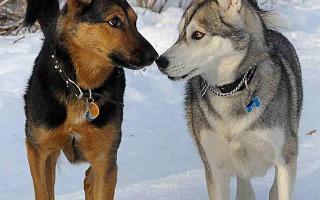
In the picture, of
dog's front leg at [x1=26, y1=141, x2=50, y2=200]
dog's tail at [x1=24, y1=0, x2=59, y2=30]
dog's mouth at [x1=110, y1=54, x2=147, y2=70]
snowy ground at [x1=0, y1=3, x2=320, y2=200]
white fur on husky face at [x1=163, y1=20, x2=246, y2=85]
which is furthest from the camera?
snowy ground at [x1=0, y1=3, x2=320, y2=200]

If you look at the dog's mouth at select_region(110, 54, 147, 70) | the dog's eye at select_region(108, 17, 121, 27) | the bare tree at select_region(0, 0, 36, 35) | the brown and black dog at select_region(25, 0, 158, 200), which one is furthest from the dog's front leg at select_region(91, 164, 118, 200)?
the bare tree at select_region(0, 0, 36, 35)

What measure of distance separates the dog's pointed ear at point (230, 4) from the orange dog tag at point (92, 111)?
1.00 meters

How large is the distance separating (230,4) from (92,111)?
108 centimetres

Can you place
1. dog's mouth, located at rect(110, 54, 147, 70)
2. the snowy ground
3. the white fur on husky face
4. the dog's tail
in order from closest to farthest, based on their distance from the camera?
the white fur on husky face, dog's mouth, located at rect(110, 54, 147, 70), the dog's tail, the snowy ground

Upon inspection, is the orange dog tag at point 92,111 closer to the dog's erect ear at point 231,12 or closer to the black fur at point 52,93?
the black fur at point 52,93

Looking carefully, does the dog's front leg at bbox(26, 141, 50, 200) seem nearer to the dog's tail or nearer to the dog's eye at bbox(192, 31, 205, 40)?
the dog's tail

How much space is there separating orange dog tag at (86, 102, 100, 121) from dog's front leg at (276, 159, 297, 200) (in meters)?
1.16

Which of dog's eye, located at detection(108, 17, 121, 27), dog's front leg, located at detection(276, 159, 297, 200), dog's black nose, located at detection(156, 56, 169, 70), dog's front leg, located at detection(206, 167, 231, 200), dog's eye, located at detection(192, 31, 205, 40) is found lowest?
dog's front leg, located at detection(206, 167, 231, 200)

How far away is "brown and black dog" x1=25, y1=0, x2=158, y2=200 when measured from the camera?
412 cm

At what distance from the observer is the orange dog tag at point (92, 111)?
4266 millimetres

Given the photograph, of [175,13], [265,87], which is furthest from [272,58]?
[175,13]

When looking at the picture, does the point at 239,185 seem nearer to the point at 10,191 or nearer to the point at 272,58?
the point at 272,58

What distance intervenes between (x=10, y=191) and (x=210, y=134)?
1784 millimetres

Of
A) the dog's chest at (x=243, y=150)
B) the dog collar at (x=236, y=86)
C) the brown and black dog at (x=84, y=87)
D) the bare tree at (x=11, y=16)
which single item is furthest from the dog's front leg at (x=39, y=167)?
the bare tree at (x=11, y=16)
